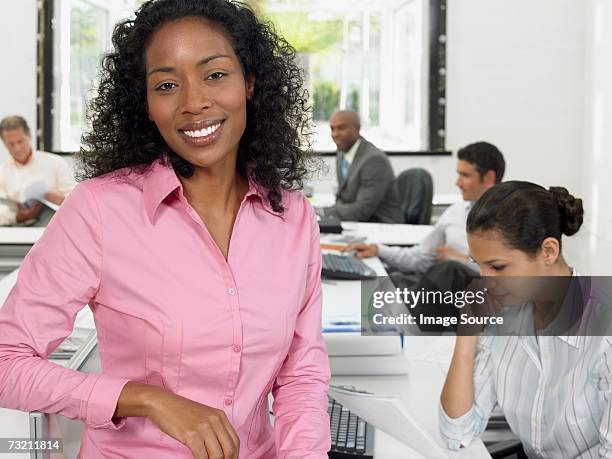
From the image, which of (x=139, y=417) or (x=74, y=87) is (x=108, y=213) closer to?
(x=139, y=417)

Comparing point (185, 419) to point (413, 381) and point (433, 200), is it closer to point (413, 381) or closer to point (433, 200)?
point (413, 381)

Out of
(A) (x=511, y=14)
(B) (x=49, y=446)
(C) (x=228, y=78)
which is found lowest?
(B) (x=49, y=446)

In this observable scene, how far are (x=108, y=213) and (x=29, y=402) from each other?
0.28 metres

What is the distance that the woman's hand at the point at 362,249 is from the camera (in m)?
3.30

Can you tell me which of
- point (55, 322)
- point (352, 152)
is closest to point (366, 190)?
point (352, 152)

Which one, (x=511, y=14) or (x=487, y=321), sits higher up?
(x=511, y=14)

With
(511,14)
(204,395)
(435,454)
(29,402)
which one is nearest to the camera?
(29,402)

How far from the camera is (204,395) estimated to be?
1206 millimetres

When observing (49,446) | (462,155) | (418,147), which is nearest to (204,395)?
(49,446)

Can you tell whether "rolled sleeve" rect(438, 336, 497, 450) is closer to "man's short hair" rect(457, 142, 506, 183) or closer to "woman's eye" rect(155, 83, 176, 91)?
"woman's eye" rect(155, 83, 176, 91)

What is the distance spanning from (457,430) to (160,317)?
711 millimetres

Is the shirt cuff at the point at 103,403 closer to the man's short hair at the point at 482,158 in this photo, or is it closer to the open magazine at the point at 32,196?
the man's short hair at the point at 482,158

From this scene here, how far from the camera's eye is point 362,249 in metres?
3.32

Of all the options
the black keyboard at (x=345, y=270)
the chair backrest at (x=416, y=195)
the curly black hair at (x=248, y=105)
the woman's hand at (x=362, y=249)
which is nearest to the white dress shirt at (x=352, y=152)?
the chair backrest at (x=416, y=195)
